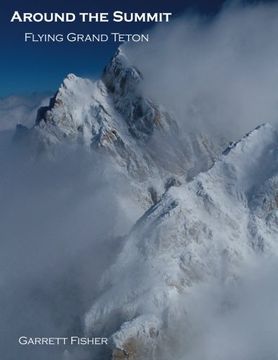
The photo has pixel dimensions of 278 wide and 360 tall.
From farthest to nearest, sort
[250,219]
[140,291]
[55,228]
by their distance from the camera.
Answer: [55,228] < [250,219] < [140,291]

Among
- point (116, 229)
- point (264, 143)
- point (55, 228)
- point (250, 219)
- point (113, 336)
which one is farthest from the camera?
point (55, 228)

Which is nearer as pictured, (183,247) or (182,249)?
(182,249)

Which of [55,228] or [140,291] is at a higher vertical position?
[55,228]

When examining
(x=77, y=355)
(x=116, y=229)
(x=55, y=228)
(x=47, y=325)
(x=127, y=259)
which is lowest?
(x=77, y=355)

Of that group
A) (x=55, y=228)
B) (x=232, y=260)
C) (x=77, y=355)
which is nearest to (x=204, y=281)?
(x=232, y=260)

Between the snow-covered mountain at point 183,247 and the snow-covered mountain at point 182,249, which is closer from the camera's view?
the snow-covered mountain at point 182,249

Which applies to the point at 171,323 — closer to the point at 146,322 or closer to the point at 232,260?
the point at 146,322

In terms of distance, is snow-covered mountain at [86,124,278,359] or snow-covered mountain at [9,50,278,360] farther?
snow-covered mountain at [86,124,278,359]

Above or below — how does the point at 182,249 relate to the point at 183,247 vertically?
below
